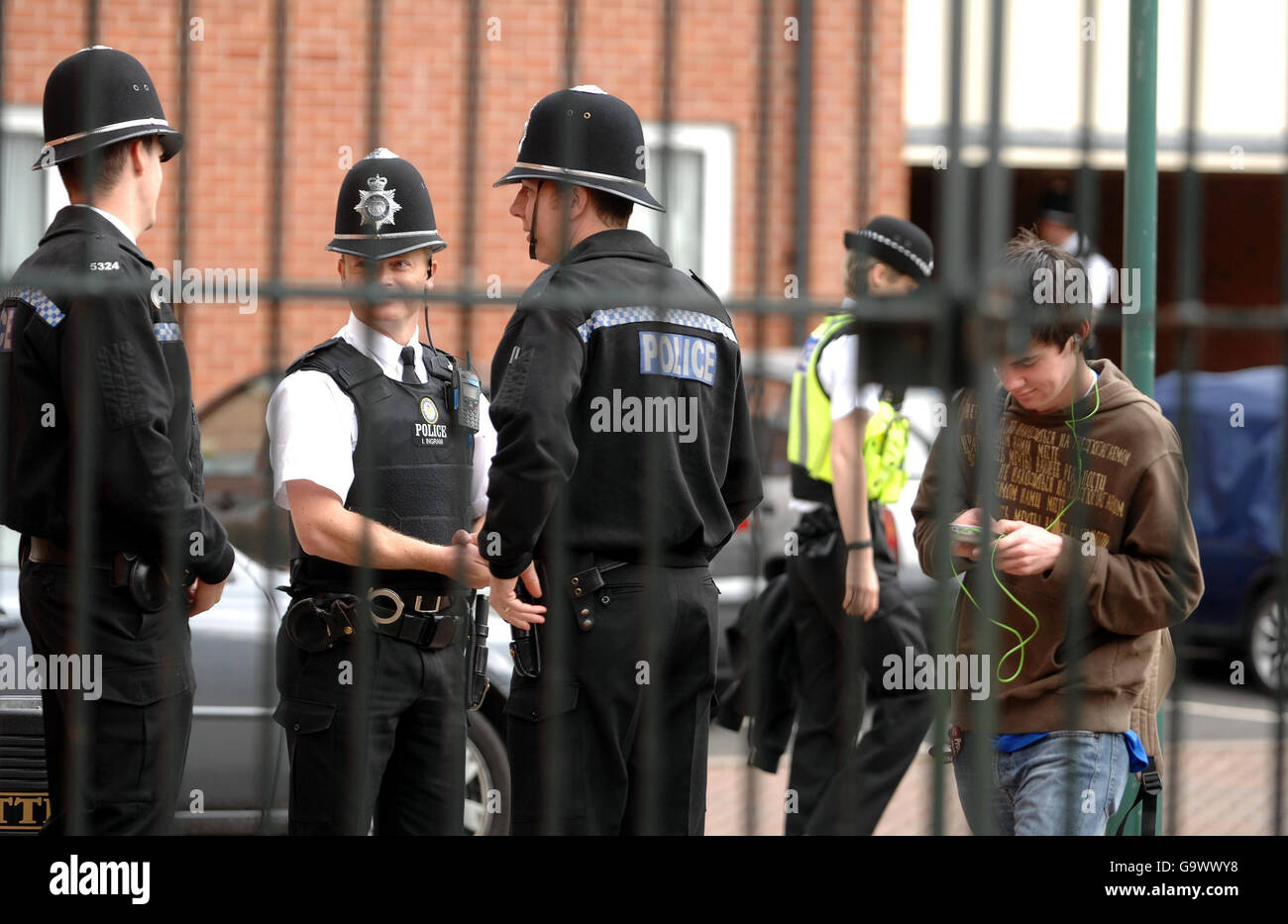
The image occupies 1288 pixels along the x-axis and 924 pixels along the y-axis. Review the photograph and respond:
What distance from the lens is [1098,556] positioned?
10.5 feet

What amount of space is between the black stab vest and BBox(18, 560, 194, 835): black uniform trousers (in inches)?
17.2

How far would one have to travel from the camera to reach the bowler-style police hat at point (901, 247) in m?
4.72

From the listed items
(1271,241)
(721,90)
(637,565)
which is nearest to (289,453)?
(637,565)

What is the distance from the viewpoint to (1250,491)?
881 centimetres

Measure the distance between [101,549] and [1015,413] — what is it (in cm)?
196

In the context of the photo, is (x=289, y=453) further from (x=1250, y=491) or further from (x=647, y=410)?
(x=1250, y=491)

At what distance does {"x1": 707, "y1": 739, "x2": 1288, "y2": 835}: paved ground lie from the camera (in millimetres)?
6016

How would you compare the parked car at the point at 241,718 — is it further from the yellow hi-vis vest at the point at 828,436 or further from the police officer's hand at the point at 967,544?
the police officer's hand at the point at 967,544

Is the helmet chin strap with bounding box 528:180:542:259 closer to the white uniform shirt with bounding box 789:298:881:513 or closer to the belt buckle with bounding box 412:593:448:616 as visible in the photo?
the belt buckle with bounding box 412:593:448:616

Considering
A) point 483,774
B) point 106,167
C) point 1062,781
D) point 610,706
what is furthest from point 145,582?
point 483,774

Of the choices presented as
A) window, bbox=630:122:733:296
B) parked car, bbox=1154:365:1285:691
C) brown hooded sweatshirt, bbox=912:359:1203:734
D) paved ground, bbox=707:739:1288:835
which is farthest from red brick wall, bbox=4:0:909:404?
brown hooded sweatshirt, bbox=912:359:1203:734

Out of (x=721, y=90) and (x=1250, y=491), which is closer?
(x=1250, y=491)

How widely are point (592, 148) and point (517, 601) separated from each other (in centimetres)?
98

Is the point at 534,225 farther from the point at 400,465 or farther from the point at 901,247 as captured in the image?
the point at 901,247
